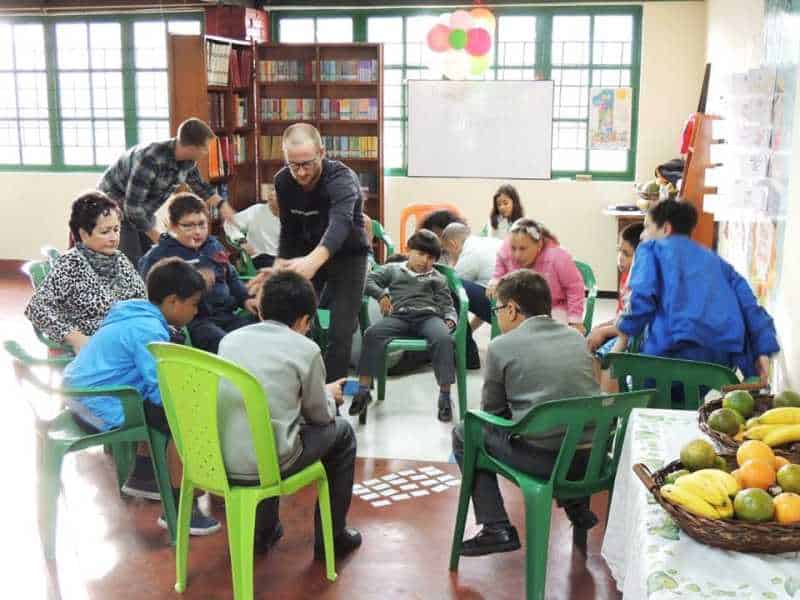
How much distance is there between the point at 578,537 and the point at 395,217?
580cm

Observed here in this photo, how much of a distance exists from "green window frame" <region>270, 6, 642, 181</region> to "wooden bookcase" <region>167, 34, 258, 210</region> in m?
1.20

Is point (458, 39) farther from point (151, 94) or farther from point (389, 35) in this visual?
point (151, 94)

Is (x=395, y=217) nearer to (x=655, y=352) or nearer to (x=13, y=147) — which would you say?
(x=13, y=147)

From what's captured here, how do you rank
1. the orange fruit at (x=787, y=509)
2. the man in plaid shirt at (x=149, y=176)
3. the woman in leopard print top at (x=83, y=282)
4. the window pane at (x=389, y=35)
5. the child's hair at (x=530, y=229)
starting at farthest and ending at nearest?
the window pane at (x=389, y=35), the man in plaid shirt at (x=149, y=176), the child's hair at (x=530, y=229), the woman in leopard print top at (x=83, y=282), the orange fruit at (x=787, y=509)

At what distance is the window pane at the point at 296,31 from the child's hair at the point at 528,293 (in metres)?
6.43

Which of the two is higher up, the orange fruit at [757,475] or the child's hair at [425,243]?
the child's hair at [425,243]

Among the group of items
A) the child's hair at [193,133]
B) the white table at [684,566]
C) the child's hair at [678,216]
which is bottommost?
the white table at [684,566]

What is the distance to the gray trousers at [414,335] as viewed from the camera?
4855mm

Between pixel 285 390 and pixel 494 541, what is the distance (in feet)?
2.81

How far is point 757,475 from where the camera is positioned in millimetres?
1858

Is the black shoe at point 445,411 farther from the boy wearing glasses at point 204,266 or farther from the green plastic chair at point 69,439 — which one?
the green plastic chair at point 69,439

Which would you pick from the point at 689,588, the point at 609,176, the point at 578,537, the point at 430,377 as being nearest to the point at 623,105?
the point at 609,176

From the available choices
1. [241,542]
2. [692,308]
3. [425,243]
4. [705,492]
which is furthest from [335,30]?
[705,492]

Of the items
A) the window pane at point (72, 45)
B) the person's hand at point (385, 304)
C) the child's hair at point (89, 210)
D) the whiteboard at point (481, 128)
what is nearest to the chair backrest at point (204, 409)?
the child's hair at point (89, 210)
